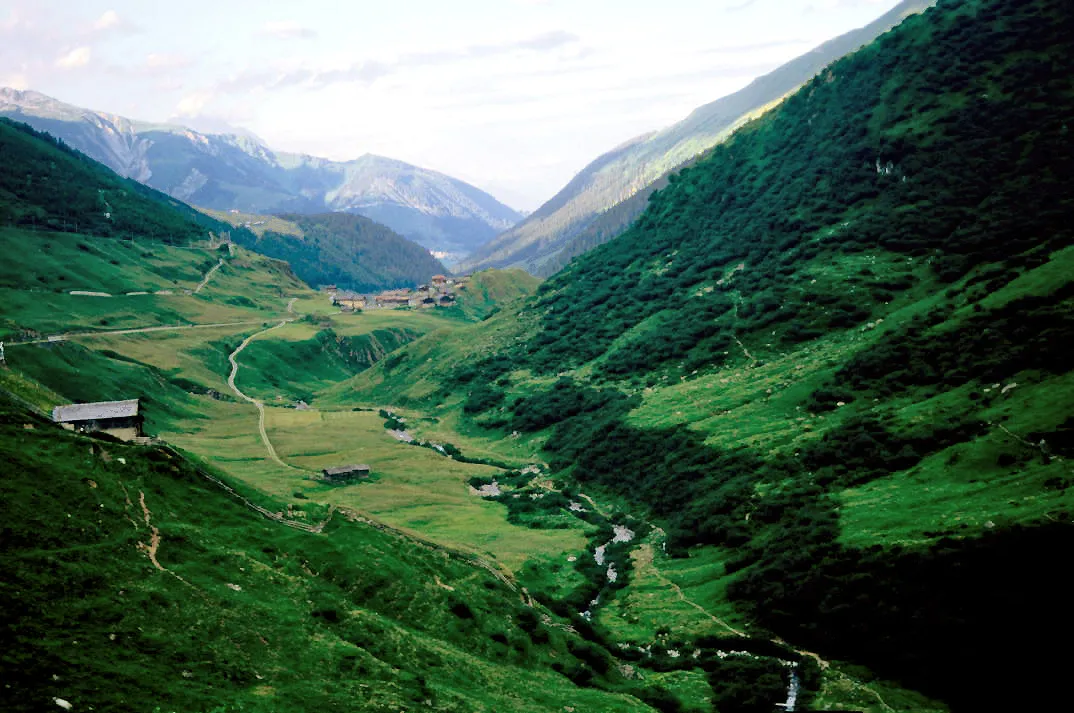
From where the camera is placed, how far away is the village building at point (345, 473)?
15062 cm

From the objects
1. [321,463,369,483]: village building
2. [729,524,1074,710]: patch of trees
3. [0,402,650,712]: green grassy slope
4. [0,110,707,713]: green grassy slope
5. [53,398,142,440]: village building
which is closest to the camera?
[0,402,650,712]: green grassy slope

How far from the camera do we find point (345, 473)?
502 feet

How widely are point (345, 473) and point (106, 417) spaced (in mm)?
55756

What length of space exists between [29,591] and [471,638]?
38327 mm

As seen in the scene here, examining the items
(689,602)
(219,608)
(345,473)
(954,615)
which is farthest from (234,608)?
(345,473)

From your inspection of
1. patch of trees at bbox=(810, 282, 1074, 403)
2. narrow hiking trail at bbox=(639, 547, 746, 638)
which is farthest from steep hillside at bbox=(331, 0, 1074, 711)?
narrow hiking trail at bbox=(639, 547, 746, 638)

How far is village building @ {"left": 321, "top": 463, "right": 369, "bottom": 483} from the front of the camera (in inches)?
5930

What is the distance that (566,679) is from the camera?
77.0 metres

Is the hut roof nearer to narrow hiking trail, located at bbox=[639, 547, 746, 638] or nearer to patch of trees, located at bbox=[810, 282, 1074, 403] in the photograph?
narrow hiking trail, located at bbox=[639, 547, 746, 638]

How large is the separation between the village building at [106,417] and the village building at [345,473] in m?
46.1

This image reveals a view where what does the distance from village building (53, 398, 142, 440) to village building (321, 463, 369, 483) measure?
46.1 metres

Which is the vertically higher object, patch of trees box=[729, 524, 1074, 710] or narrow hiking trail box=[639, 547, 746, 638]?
patch of trees box=[729, 524, 1074, 710]

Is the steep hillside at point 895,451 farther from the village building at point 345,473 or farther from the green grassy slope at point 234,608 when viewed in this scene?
the village building at point 345,473

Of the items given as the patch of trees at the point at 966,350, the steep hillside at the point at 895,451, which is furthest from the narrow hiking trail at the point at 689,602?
the patch of trees at the point at 966,350
